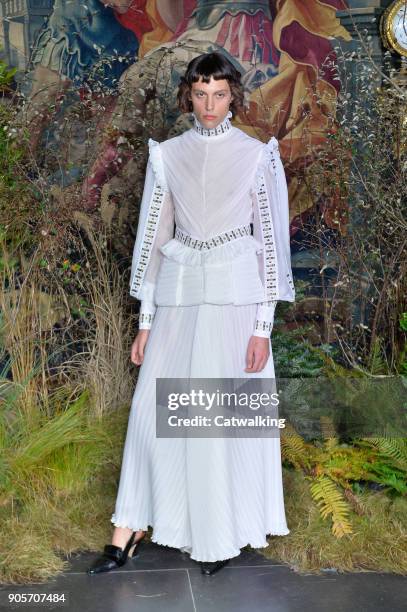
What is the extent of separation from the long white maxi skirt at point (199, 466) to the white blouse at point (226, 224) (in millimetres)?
78

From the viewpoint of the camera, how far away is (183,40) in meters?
5.43

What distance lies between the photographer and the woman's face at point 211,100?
3557 mm

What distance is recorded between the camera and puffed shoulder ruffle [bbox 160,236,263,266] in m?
3.61

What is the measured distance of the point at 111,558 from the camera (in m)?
3.75

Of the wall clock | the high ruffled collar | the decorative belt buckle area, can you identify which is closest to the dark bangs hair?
the high ruffled collar

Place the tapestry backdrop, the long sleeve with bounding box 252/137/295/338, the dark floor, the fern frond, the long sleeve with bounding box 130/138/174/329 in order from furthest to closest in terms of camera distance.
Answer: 1. the tapestry backdrop
2. the fern frond
3. the long sleeve with bounding box 130/138/174/329
4. the long sleeve with bounding box 252/137/295/338
5. the dark floor

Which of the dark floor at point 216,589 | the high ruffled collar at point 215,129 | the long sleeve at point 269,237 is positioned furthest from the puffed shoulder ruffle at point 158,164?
the dark floor at point 216,589

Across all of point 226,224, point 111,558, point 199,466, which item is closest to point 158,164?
point 226,224

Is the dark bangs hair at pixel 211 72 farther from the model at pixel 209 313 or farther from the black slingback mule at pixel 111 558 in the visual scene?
the black slingback mule at pixel 111 558

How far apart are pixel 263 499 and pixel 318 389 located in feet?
4.16

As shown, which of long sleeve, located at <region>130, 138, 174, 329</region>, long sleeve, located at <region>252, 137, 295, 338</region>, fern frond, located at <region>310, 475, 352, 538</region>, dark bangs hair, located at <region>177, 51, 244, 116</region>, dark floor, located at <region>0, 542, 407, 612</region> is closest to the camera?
dark floor, located at <region>0, 542, 407, 612</region>

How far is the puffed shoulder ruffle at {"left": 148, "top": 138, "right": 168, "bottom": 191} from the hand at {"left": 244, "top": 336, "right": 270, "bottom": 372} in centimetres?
72

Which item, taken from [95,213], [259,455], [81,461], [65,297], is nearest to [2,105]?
[95,213]

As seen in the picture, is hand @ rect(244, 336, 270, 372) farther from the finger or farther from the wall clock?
the wall clock
